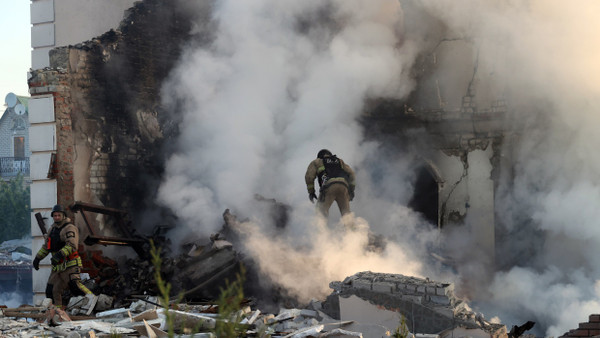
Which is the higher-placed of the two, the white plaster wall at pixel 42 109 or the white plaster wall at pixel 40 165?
the white plaster wall at pixel 42 109

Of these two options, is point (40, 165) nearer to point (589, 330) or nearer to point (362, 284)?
point (362, 284)

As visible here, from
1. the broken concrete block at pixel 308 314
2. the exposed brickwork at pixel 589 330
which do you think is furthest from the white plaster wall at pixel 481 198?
the broken concrete block at pixel 308 314

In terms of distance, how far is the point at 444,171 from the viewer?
47.2 ft

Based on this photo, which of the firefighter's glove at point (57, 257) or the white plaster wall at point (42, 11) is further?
the white plaster wall at point (42, 11)

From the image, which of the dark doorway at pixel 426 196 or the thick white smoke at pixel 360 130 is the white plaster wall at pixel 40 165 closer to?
the thick white smoke at pixel 360 130

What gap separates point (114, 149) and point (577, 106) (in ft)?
25.8

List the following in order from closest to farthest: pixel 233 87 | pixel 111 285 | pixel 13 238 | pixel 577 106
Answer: pixel 111 285
pixel 577 106
pixel 233 87
pixel 13 238

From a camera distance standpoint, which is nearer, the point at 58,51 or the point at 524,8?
the point at 58,51

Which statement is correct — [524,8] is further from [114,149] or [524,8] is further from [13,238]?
[13,238]

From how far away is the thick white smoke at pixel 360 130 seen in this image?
12487 millimetres

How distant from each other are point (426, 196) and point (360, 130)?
1.79 meters

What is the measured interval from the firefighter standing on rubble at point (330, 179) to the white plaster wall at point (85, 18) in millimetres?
5163

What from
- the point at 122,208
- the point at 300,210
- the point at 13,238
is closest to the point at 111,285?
the point at 122,208

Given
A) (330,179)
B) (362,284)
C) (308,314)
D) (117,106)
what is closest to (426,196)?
(330,179)
